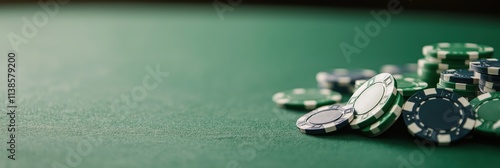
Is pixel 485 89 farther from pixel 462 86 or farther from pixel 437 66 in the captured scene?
pixel 437 66

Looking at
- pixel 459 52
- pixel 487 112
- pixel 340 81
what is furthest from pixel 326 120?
pixel 340 81

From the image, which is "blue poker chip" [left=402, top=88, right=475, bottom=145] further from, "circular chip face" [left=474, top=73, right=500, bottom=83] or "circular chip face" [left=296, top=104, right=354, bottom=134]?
"circular chip face" [left=296, top=104, right=354, bottom=134]

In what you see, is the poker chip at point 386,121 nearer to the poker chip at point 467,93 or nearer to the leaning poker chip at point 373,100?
the leaning poker chip at point 373,100

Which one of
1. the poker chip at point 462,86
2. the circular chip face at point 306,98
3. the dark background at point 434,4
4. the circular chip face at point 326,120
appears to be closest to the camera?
the circular chip face at point 326,120

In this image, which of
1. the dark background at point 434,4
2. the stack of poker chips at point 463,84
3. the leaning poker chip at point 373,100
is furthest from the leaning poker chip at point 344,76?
the dark background at point 434,4

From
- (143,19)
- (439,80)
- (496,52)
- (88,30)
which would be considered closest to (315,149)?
(439,80)

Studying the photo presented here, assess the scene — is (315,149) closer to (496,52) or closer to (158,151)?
(158,151)
